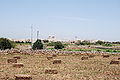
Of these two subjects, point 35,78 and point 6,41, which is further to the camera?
point 6,41

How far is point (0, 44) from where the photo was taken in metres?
50.5

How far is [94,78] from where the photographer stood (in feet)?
41.8

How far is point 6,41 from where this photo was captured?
51.7 meters

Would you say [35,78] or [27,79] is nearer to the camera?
[27,79]

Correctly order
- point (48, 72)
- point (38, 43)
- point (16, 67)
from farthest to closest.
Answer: point (38, 43) < point (16, 67) < point (48, 72)

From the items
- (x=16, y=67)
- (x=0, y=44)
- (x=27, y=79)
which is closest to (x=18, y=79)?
(x=27, y=79)

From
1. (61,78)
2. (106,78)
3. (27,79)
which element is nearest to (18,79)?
(27,79)

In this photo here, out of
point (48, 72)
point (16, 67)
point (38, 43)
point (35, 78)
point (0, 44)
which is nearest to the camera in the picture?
point (35, 78)

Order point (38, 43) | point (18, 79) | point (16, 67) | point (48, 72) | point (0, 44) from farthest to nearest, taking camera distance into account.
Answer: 1. point (38, 43)
2. point (0, 44)
3. point (16, 67)
4. point (48, 72)
5. point (18, 79)

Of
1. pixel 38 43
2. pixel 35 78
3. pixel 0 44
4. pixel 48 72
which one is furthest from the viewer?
pixel 38 43

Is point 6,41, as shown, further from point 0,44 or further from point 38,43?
point 38,43

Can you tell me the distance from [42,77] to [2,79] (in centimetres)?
200

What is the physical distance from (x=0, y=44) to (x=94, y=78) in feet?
132

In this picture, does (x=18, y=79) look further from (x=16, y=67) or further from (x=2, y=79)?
(x=16, y=67)
